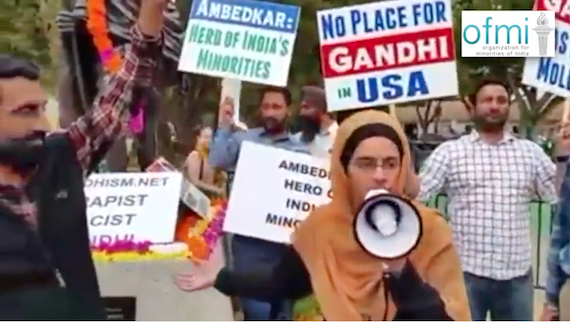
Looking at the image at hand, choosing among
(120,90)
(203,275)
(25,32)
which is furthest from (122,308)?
(25,32)

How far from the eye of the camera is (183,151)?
4.35m

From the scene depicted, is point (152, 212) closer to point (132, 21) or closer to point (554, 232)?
point (132, 21)

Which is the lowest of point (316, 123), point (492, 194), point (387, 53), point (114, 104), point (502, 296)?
point (502, 296)

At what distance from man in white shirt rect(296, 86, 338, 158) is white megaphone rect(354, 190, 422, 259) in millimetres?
338

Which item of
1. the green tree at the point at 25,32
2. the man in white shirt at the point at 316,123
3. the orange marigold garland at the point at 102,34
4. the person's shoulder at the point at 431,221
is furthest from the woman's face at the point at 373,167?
the green tree at the point at 25,32

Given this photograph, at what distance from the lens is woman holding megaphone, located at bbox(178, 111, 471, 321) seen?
4086mm

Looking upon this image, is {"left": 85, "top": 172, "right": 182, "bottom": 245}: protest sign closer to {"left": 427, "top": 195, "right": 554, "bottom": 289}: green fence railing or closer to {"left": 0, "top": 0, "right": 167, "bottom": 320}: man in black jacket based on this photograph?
{"left": 0, "top": 0, "right": 167, "bottom": 320}: man in black jacket

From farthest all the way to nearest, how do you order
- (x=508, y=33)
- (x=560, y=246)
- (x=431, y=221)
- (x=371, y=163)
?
(x=560, y=246)
(x=508, y=33)
(x=431, y=221)
(x=371, y=163)

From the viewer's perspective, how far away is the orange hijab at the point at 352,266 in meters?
4.10

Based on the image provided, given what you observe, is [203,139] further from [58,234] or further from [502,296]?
[502,296]

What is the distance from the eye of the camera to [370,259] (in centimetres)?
411

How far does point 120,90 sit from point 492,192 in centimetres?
144

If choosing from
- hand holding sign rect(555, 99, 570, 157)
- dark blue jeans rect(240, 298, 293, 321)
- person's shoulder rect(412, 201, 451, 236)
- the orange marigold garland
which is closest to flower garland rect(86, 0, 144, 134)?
the orange marigold garland

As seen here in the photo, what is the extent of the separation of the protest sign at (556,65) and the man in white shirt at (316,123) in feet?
2.39
